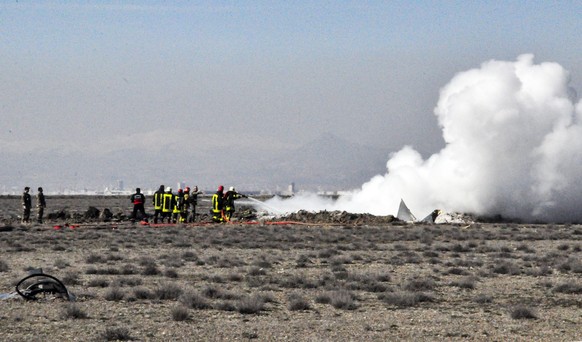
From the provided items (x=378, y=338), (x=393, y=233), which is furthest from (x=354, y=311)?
(x=393, y=233)

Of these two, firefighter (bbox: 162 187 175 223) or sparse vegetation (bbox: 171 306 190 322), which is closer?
sparse vegetation (bbox: 171 306 190 322)

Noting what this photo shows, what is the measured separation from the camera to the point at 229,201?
42.3m

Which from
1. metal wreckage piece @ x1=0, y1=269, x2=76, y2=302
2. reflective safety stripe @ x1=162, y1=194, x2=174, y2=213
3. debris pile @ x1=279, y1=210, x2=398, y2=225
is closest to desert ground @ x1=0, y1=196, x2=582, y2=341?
metal wreckage piece @ x1=0, y1=269, x2=76, y2=302

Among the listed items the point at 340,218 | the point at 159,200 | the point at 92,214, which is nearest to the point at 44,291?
the point at 159,200

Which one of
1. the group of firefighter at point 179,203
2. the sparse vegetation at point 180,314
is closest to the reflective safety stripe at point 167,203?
the group of firefighter at point 179,203

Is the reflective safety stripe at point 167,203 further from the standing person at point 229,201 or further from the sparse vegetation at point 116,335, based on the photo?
the sparse vegetation at point 116,335

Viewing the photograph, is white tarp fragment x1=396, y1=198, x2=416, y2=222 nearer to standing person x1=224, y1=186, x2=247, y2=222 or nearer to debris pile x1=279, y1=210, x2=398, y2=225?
debris pile x1=279, y1=210, x2=398, y2=225

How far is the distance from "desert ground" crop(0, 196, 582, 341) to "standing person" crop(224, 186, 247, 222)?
628cm

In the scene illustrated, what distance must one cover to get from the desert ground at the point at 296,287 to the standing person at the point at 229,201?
6283mm

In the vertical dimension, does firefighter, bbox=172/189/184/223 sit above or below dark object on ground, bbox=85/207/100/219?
above

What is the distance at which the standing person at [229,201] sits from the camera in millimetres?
41750

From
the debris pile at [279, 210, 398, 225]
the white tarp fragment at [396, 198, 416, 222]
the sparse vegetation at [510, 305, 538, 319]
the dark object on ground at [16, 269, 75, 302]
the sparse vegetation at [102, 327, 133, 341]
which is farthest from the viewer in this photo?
the white tarp fragment at [396, 198, 416, 222]

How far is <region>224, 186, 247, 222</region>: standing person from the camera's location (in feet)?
137

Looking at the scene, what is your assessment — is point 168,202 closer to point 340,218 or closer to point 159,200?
point 159,200
